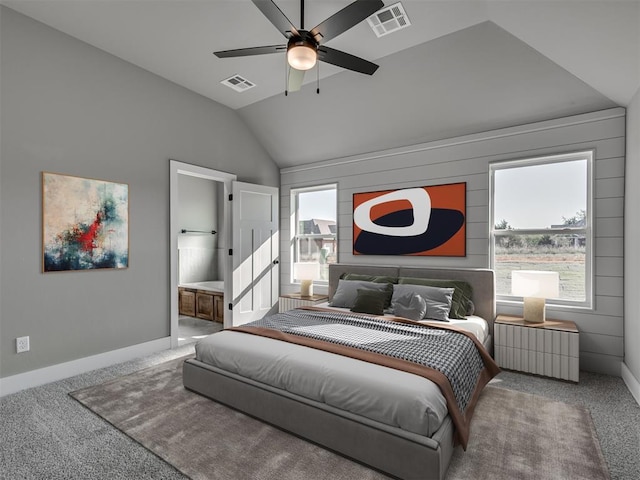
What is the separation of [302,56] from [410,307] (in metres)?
2.45

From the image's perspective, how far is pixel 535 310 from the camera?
3363 millimetres

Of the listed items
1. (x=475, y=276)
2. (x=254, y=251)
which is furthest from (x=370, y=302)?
(x=254, y=251)

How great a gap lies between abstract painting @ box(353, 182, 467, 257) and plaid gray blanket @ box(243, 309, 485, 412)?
1470mm

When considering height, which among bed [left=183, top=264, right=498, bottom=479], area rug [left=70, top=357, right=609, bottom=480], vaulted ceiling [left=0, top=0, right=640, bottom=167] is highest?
vaulted ceiling [left=0, top=0, right=640, bottom=167]

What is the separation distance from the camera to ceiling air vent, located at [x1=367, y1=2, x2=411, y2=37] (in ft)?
9.09

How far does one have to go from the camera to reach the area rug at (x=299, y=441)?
1911 millimetres

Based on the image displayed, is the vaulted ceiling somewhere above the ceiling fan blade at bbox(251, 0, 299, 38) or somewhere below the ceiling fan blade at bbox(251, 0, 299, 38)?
above

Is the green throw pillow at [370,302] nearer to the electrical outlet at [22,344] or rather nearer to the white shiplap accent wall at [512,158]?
the white shiplap accent wall at [512,158]

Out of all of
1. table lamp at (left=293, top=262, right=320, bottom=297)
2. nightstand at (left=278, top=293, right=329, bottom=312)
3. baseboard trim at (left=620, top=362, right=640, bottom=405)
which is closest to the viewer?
baseboard trim at (left=620, top=362, right=640, bottom=405)

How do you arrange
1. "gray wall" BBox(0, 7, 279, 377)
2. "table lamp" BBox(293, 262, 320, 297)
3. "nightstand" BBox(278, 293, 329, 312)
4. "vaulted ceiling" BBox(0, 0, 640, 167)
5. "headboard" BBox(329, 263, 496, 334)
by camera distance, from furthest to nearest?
"table lamp" BBox(293, 262, 320, 297), "nightstand" BBox(278, 293, 329, 312), "headboard" BBox(329, 263, 496, 334), "gray wall" BBox(0, 7, 279, 377), "vaulted ceiling" BBox(0, 0, 640, 167)

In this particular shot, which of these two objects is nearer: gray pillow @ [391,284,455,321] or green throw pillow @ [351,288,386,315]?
gray pillow @ [391,284,455,321]

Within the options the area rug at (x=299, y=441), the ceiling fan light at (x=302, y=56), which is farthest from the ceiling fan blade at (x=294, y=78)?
the area rug at (x=299, y=441)

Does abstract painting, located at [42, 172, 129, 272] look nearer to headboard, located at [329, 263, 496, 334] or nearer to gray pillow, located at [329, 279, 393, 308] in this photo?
gray pillow, located at [329, 279, 393, 308]

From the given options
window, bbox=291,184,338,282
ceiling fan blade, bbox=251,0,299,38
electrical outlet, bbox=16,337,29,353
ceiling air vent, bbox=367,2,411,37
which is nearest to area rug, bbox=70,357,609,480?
electrical outlet, bbox=16,337,29,353
